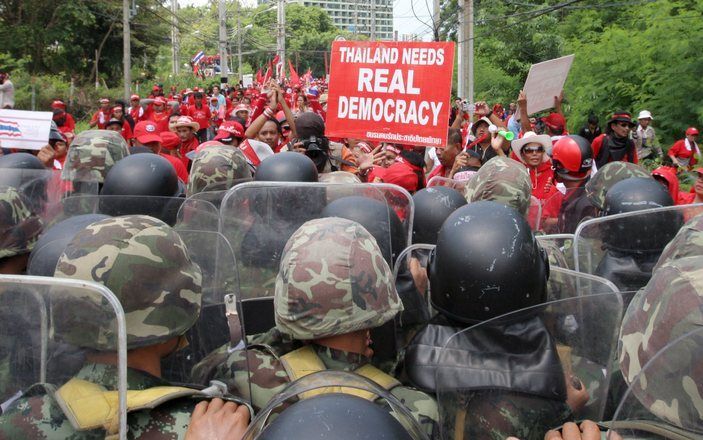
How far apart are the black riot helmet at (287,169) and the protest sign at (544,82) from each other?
4904 mm

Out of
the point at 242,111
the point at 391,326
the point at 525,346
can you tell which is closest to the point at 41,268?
the point at 391,326

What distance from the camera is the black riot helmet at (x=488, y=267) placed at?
94.7 inches

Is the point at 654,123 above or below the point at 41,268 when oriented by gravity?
above

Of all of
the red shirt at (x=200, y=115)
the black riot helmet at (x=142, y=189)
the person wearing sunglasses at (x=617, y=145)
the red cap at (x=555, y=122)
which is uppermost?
the red shirt at (x=200, y=115)

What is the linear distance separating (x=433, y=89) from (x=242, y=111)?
7871 mm

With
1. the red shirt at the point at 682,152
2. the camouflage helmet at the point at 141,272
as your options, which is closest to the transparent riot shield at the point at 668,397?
the camouflage helmet at the point at 141,272

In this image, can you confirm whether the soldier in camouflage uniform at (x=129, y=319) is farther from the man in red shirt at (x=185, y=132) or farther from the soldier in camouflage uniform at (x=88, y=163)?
the man in red shirt at (x=185, y=132)

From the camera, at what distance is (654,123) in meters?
16.8

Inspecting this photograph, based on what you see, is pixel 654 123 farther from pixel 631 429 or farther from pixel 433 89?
pixel 631 429

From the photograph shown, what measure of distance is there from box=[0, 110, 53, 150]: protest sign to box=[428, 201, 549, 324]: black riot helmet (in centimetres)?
546

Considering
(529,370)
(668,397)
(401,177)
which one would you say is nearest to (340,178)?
(401,177)

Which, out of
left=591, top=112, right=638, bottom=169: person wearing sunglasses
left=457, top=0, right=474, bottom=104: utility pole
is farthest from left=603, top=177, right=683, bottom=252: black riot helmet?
left=457, top=0, right=474, bottom=104: utility pole

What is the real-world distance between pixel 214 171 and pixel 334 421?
3.63 m

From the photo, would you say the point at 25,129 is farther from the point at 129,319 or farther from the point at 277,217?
the point at 129,319
